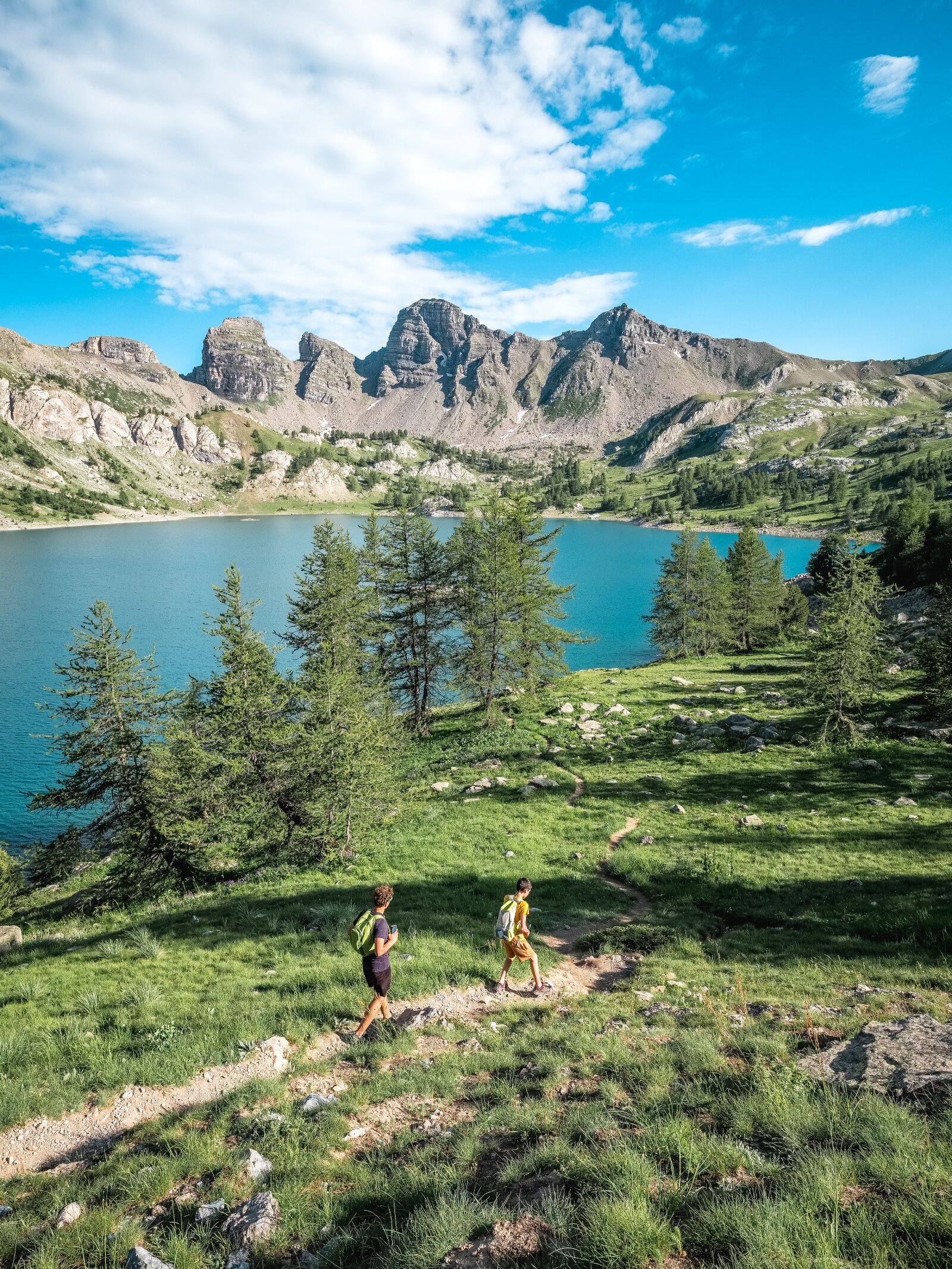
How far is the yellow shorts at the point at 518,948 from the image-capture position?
42.0 ft

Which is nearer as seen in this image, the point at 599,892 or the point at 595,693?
the point at 599,892

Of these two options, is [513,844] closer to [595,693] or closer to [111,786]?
[111,786]

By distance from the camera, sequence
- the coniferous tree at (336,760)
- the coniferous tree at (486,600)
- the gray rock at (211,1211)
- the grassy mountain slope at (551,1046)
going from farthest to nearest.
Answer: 1. the coniferous tree at (486,600)
2. the coniferous tree at (336,760)
3. the gray rock at (211,1211)
4. the grassy mountain slope at (551,1046)

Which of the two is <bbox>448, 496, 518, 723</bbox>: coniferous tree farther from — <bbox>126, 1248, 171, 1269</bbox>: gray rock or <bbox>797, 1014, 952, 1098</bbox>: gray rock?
<bbox>126, 1248, 171, 1269</bbox>: gray rock

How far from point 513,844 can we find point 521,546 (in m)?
21.9

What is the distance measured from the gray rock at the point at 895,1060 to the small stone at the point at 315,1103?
6.93 m

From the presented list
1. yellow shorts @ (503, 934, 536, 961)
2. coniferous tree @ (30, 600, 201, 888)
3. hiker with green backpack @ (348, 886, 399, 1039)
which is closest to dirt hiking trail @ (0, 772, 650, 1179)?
hiker with green backpack @ (348, 886, 399, 1039)

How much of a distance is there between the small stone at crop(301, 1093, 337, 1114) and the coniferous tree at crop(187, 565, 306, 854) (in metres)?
14.5

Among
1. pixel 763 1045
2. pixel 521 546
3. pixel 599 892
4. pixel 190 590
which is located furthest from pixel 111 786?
pixel 190 590

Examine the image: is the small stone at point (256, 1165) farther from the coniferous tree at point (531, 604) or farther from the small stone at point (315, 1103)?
the coniferous tree at point (531, 604)

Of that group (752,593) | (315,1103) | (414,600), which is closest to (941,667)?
(414,600)

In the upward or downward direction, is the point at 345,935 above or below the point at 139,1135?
below

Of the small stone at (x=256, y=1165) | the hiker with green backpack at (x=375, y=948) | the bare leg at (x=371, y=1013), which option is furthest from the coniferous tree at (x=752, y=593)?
the small stone at (x=256, y=1165)

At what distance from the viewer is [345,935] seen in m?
15.3
